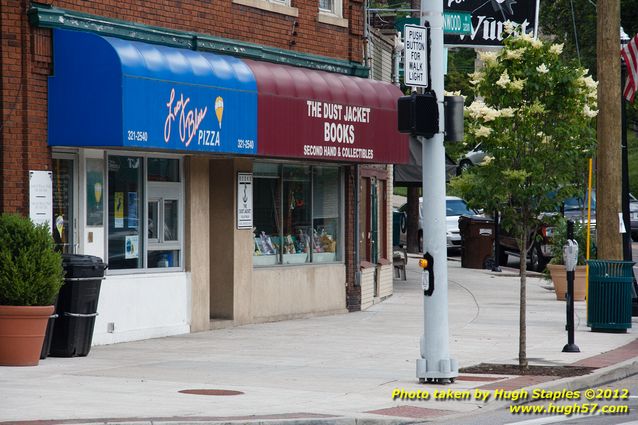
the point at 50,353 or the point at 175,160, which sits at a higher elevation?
the point at 175,160

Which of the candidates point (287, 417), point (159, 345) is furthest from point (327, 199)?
point (287, 417)

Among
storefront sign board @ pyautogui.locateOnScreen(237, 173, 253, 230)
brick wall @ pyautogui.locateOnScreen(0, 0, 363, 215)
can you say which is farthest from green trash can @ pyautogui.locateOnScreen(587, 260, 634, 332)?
brick wall @ pyautogui.locateOnScreen(0, 0, 363, 215)

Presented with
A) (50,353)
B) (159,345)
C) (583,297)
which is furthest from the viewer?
(583,297)

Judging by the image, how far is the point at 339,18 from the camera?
21906 millimetres

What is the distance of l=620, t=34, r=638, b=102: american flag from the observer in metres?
20.8

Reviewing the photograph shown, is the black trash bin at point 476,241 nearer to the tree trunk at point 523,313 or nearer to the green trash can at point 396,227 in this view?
the green trash can at point 396,227

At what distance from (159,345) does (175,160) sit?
9.77ft

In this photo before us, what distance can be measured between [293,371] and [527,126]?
→ 151 inches

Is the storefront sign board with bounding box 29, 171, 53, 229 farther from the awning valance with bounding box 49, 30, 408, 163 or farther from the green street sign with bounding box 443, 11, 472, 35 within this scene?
the green street sign with bounding box 443, 11, 472, 35

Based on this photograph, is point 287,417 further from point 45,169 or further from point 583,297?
point 583,297

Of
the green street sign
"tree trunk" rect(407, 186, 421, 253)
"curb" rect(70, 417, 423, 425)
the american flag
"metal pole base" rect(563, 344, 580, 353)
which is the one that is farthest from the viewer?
"tree trunk" rect(407, 186, 421, 253)

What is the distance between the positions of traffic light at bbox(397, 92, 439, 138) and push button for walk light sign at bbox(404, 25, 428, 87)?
0.17m

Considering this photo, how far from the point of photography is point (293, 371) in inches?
552

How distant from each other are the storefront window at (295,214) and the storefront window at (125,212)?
3.01 meters
